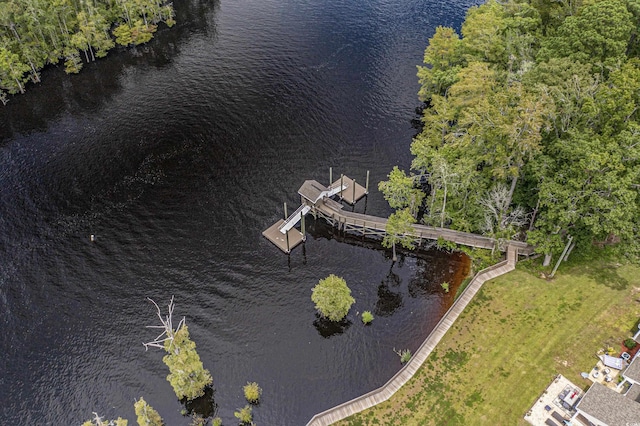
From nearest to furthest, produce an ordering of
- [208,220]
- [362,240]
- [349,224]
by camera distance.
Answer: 1. [362,240]
2. [349,224]
3. [208,220]

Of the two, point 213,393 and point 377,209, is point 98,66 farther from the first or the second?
point 213,393

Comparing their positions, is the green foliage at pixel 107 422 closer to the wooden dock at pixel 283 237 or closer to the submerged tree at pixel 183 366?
the submerged tree at pixel 183 366

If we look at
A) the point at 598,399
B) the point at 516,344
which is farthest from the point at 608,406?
the point at 516,344

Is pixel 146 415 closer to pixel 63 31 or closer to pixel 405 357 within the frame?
pixel 405 357

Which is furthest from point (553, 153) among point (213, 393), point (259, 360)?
point (213, 393)

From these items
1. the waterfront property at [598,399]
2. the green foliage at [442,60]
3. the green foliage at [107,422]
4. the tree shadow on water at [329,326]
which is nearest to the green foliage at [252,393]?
the tree shadow on water at [329,326]

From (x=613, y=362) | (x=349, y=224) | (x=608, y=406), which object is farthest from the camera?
(x=349, y=224)
